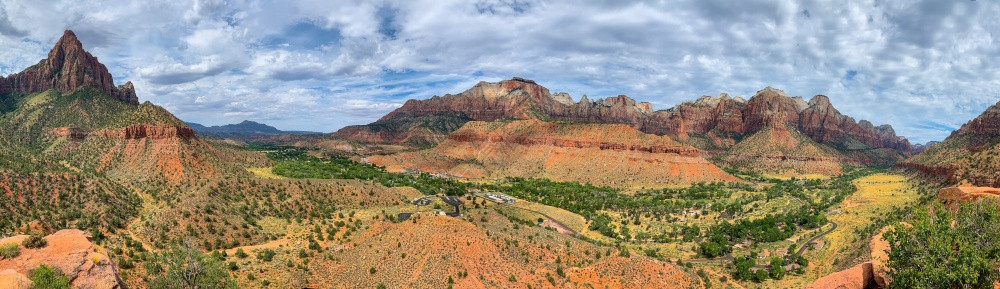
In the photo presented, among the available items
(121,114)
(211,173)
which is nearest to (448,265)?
(211,173)

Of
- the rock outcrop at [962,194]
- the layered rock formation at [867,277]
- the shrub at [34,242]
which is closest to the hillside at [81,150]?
the shrub at [34,242]

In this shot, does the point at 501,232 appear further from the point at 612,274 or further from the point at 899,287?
the point at 899,287

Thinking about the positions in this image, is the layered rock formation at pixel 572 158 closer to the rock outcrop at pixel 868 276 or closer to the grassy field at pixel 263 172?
the grassy field at pixel 263 172

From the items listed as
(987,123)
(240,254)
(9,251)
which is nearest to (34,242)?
(9,251)

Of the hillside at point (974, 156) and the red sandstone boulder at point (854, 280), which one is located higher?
the hillside at point (974, 156)

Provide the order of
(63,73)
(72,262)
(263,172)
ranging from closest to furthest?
(72,262) → (263,172) → (63,73)

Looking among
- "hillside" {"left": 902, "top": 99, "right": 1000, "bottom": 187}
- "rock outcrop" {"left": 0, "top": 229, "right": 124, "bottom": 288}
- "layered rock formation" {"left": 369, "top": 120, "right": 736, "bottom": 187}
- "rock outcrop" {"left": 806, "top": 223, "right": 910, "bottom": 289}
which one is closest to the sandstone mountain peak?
"hillside" {"left": 902, "top": 99, "right": 1000, "bottom": 187}

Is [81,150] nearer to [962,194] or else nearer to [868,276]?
[868,276]
